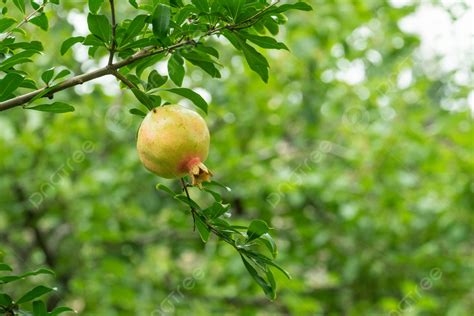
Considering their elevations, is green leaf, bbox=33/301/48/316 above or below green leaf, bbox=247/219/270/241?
below

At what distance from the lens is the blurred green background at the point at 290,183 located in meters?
2.96

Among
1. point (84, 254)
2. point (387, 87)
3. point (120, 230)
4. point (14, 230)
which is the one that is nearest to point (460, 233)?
point (387, 87)

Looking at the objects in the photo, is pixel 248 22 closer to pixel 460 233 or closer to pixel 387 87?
pixel 460 233

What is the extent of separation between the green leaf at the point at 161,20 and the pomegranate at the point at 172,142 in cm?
10

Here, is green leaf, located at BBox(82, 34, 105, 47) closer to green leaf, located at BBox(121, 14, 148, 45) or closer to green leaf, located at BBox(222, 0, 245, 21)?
green leaf, located at BBox(121, 14, 148, 45)

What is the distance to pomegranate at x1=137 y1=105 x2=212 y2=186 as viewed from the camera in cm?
86

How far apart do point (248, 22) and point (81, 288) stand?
2.43m

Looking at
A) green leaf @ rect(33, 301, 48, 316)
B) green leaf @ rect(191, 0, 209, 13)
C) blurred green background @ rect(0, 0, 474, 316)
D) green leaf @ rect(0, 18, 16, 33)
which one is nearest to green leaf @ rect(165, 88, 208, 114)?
green leaf @ rect(191, 0, 209, 13)

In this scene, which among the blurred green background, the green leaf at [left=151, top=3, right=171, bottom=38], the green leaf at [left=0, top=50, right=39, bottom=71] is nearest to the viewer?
the green leaf at [left=151, top=3, right=171, bottom=38]

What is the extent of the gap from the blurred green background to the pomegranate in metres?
1.92

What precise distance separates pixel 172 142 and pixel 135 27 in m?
0.16

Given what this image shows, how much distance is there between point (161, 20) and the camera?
84cm

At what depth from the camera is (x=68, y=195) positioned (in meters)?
3.11

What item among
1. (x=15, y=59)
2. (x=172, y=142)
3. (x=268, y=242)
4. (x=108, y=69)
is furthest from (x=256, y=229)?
(x=15, y=59)
